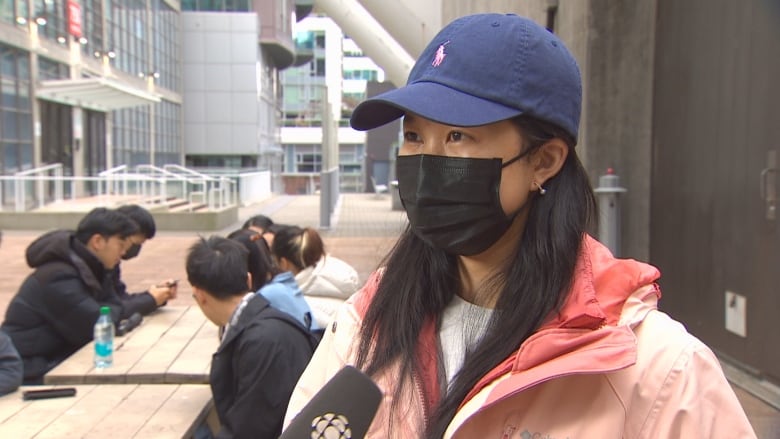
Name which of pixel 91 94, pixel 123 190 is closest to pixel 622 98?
pixel 123 190

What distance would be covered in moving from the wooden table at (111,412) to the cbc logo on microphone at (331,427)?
2.16 metres

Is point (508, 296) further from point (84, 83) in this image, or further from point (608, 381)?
point (84, 83)

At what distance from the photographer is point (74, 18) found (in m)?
22.6

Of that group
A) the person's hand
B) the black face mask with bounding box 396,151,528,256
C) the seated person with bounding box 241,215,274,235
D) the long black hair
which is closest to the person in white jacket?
the person's hand

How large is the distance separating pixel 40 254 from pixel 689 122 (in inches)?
183

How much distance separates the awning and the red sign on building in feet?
5.95

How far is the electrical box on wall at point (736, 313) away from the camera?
4629mm

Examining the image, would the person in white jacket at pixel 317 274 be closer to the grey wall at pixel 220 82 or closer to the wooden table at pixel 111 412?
the wooden table at pixel 111 412

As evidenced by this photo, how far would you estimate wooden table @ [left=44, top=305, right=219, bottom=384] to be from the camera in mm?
3768

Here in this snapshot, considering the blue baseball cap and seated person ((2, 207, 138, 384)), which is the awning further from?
the blue baseball cap

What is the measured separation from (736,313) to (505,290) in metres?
3.98

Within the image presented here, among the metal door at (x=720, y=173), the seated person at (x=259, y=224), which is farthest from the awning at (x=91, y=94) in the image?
the metal door at (x=720, y=173)

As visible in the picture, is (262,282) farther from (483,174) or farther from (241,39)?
(241,39)

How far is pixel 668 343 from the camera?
1.14 metres
